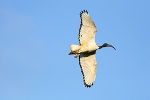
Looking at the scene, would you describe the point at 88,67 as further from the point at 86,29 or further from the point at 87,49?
the point at 86,29

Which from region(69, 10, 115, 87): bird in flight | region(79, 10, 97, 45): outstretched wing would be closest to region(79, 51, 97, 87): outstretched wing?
region(69, 10, 115, 87): bird in flight

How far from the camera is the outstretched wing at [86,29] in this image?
35.7 metres

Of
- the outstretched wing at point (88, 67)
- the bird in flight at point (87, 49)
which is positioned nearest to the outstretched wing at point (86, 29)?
the bird in flight at point (87, 49)

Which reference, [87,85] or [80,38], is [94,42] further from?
[87,85]

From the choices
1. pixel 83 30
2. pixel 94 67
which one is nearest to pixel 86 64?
pixel 94 67

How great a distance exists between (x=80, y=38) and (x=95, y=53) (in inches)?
70.9

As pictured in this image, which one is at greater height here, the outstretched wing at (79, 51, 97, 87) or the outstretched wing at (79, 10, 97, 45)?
the outstretched wing at (79, 10, 97, 45)

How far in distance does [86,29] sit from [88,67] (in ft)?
10.4

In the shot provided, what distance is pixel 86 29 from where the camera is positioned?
3591cm

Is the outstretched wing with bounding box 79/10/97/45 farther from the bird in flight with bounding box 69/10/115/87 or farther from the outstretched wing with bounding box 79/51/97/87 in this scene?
the outstretched wing with bounding box 79/51/97/87

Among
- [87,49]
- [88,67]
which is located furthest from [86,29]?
[88,67]

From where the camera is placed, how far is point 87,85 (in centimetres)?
3769

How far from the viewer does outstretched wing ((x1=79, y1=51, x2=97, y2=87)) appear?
37.4m

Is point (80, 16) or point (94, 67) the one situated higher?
point (80, 16)
